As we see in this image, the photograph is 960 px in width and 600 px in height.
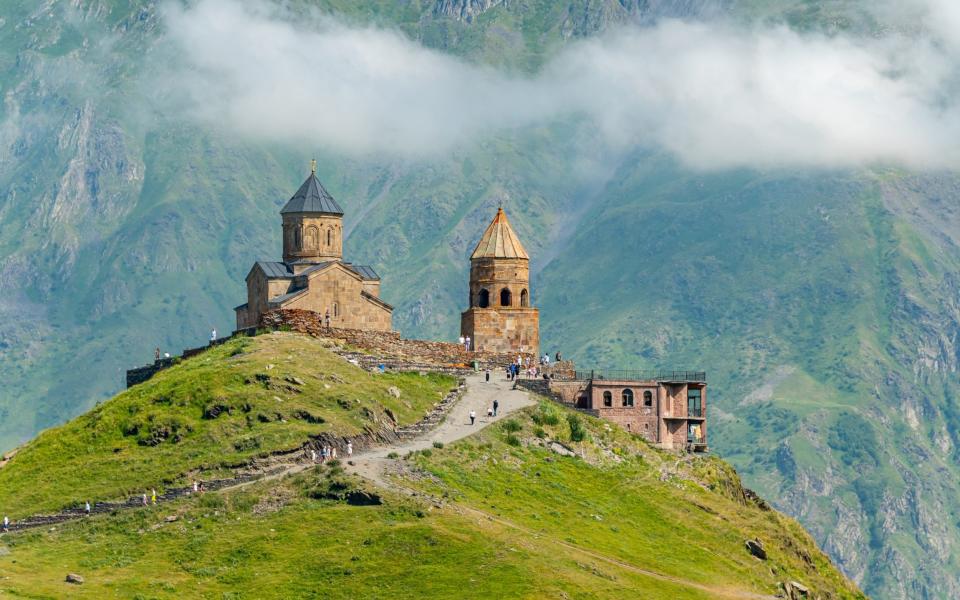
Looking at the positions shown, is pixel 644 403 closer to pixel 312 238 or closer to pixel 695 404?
pixel 695 404

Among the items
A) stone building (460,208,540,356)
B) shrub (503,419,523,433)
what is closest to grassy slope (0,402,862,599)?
shrub (503,419,523,433)

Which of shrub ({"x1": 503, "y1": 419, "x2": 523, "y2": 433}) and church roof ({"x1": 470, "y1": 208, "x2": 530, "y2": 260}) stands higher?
church roof ({"x1": 470, "y1": 208, "x2": 530, "y2": 260})

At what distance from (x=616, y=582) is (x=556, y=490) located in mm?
16637

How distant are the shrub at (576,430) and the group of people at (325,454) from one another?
62.7ft

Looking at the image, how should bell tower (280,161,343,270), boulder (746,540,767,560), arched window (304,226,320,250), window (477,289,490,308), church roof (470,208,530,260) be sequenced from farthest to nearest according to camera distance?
arched window (304,226,320,250) < bell tower (280,161,343,270) < window (477,289,490,308) < church roof (470,208,530,260) < boulder (746,540,767,560)

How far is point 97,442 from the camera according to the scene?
123875 millimetres

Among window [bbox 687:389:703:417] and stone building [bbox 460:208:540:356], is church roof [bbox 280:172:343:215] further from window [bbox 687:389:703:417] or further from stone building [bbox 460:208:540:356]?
window [bbox 687:389:703:417]

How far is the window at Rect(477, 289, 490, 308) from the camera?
165 metres

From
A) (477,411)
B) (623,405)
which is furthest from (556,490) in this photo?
(623,405)

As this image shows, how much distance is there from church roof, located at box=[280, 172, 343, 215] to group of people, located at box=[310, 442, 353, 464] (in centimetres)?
5052

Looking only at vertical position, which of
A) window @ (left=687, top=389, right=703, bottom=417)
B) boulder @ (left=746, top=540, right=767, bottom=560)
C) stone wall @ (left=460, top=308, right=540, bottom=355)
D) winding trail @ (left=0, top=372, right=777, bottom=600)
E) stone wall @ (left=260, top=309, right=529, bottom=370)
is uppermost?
stone wall @ (left=460, top=308, right=540, bottom=355)

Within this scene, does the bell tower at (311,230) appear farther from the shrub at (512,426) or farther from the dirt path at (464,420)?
the shrub at (512,426)

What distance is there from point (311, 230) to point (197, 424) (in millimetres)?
48574

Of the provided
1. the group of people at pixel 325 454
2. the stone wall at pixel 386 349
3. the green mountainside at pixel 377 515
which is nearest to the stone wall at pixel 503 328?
the stone wall at pixel 386 349
